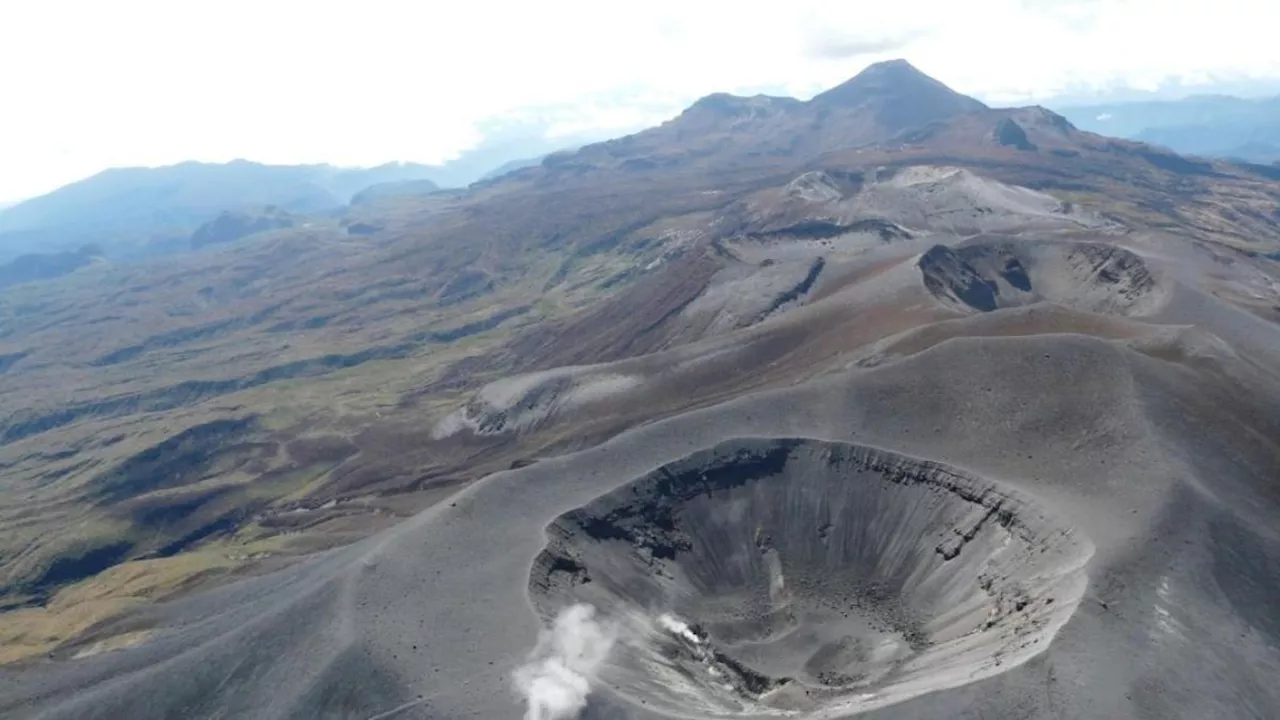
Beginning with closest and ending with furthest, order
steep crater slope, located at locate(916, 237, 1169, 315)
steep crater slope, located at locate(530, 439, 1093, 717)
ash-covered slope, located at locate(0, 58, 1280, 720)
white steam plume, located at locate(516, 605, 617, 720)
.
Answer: white steam plume, located at locate(516, 605, 617, 720) < ash-covered slope, located at locate(0, 58, 1280, 720) < steep crater slope, located at locate(530, 439, 1093, 717) < steep crater slope, located at locate(916, 237, 1169, 315)

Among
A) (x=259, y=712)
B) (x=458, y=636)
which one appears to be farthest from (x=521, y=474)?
(x=259, y=712)

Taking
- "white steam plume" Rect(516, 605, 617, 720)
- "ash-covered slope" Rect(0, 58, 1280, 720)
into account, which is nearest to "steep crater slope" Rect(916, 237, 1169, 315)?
"ash-covered slope" Rect(0, 58, 1280, 720)

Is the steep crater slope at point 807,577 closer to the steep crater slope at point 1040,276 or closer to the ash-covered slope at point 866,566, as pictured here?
the ash-covered slope at point 866,566

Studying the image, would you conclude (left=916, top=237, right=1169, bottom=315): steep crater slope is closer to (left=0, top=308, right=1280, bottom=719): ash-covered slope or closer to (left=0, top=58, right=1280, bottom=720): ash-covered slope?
(left=0, top=58, right=1280, bottom=720): ash-covered slope


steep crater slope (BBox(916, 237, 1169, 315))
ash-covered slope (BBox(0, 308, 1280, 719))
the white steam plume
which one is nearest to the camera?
the white steam plume

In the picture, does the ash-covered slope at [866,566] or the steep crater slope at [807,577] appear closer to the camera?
the ash-covered slope at [866,566]

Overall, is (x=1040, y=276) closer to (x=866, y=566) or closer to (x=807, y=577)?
(x=866, y=566)

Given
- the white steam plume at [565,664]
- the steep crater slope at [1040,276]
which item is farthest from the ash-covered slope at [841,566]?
the steep crater slope at [1040,276]

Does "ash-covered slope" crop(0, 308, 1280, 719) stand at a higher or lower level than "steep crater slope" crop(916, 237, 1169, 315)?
higher
